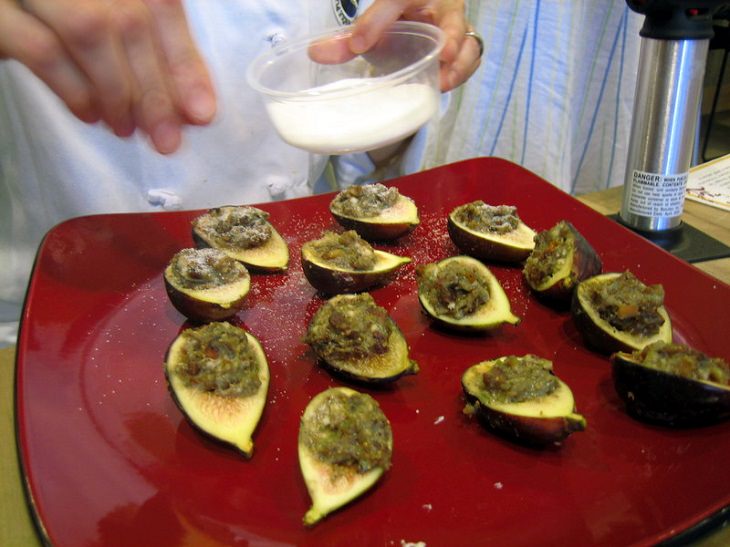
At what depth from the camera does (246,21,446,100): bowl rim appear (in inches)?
49.3

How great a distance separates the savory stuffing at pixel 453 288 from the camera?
1.22 m

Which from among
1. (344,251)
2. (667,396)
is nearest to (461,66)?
(344,251)

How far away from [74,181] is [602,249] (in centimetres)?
139

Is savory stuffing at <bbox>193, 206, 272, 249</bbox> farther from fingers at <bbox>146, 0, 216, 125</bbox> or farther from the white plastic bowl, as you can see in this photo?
fingers at <bbox>146, 0, 216, 125</bbox>

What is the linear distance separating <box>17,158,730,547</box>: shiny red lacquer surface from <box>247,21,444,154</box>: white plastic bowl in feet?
1.11

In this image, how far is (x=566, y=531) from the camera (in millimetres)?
817

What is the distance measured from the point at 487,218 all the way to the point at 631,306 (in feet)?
1.49

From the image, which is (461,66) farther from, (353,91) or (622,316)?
(622,316)

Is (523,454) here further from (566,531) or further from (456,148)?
(456,148)

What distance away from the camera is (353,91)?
4.08 ft

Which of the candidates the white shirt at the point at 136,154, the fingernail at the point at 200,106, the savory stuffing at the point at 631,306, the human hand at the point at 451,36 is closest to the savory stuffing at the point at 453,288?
the savory stuffing at the point at 631,306

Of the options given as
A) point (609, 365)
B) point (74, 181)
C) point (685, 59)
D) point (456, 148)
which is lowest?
point (456, 148)

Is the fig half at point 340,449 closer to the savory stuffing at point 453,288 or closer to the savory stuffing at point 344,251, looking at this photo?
the savory stuffing at point 453,288

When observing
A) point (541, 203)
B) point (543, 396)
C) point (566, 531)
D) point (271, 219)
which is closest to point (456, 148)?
point (541, 203)
